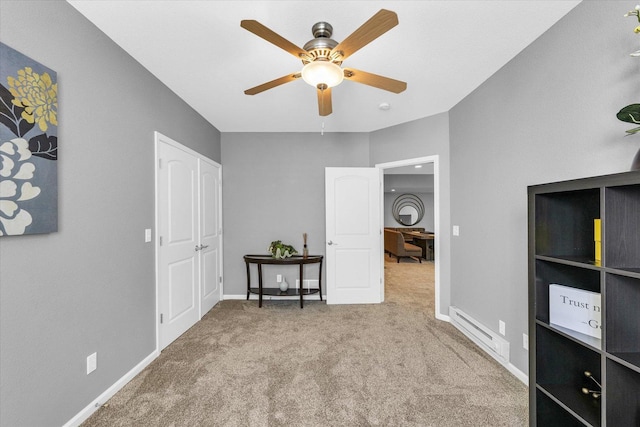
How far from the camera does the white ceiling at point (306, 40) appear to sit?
1721 mm

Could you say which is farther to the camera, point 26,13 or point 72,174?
point 72,174

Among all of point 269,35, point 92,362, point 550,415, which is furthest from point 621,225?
point 92,362

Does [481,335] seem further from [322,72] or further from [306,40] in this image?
[306,40]

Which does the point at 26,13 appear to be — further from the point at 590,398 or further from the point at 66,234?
the point at 590,398

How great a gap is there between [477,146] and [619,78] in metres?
1.33

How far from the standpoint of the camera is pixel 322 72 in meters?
1.66

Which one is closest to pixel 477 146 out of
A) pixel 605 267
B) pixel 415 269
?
pixel 605 267

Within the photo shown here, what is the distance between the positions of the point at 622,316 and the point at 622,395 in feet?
1.01

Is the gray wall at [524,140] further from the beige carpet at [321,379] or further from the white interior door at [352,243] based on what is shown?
the white interior door at [352,243]

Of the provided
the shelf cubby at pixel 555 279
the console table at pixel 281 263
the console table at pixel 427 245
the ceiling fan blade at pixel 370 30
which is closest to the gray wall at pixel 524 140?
the shelf cubby at pixel 555 279

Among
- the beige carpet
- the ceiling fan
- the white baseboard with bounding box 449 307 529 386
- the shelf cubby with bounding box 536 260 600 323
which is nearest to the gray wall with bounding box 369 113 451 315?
the white baseboard with bounding box 449 307 529 386

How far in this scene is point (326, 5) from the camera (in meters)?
1.69

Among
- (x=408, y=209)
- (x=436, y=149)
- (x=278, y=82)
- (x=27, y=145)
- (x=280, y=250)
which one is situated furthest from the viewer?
(x=408, y=209)

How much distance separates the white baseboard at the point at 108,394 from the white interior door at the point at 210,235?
3.67 feet
